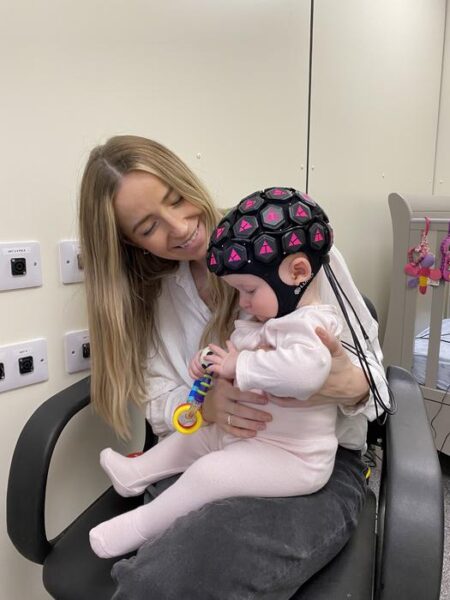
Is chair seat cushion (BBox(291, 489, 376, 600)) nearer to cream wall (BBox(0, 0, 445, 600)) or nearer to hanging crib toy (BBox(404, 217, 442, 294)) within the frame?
cream wall (BBox(0, 0, 445, 600))

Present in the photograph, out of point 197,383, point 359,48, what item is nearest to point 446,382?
point 197,383

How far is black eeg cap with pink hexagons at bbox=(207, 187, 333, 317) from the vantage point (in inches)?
26.1

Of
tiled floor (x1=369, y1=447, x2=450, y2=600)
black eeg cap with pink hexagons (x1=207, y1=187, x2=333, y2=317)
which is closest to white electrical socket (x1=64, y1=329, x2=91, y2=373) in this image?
black eeg cap with pink hexagons (x1=207, y1=187, x2=333, y2=317)

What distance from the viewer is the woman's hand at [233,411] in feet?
2.47

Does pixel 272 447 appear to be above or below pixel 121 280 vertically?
below

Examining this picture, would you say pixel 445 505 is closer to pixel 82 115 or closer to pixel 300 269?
pixel 300 269

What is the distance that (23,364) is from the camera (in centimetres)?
95

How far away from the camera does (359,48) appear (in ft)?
5.97

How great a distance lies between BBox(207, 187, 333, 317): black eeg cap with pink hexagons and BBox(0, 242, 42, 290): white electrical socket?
17.0 inches

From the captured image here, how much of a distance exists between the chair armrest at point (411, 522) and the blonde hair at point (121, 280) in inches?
15.5

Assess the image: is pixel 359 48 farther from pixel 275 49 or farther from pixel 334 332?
pixel 334 332

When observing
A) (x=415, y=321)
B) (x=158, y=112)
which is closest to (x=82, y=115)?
(x=158, y=112)

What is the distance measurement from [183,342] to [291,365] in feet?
1.37

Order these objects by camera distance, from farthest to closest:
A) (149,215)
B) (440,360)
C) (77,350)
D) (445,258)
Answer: (440,360) → (445,258) → (77,350) → (149,215)
